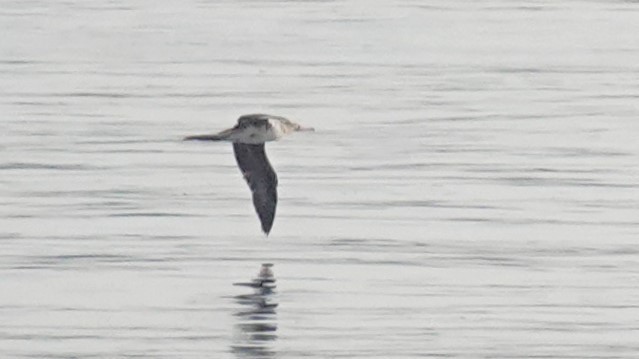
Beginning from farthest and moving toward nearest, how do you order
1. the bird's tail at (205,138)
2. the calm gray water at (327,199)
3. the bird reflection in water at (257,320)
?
the bird's tail at (205,138), the calm gray water at (327,199), the bird reflection in water at (257,320)

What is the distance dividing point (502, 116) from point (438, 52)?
7.03m

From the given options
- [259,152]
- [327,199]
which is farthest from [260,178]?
[327,199]

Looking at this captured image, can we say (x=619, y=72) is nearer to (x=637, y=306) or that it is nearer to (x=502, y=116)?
(x=502, y=116)

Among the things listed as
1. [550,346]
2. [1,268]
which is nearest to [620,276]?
[550,346]

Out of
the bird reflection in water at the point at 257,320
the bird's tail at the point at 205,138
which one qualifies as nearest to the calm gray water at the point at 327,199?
the bird reflection in water at the point at 257,320

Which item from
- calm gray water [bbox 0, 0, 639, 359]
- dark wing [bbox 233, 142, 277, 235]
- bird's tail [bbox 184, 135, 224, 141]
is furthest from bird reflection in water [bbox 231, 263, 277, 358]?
bird's tail [bbox 184, 135, 224, 141]

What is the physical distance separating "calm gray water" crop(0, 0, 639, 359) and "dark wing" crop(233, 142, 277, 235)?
1.00 feet

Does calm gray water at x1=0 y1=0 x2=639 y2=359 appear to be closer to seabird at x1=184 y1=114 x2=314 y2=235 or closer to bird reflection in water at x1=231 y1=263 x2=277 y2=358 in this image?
bird reflection in water at x1=231 y1=263 x2=277 y2=358

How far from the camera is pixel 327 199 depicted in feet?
72.8

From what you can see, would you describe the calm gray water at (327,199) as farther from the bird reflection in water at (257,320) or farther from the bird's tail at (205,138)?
the bird's tail at (205,138)

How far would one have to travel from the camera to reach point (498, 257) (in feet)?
64.4

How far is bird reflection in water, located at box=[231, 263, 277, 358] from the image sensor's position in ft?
53.9

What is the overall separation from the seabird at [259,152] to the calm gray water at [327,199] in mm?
342

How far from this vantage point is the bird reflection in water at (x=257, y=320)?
16.4m
